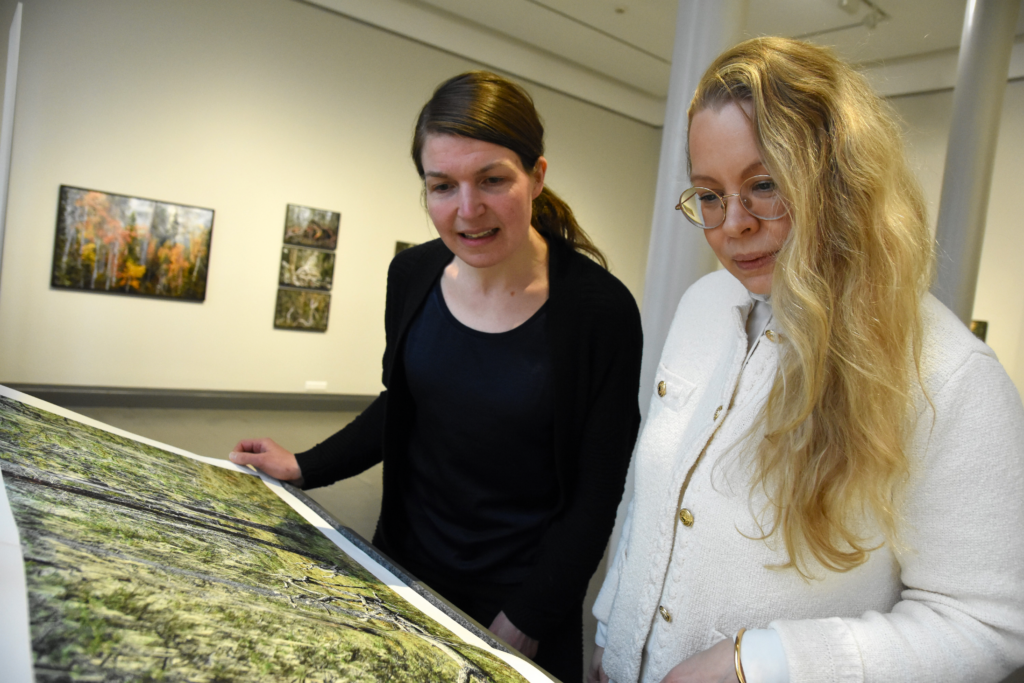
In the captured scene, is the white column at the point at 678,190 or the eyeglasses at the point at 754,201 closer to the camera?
the eyeglasses at the point at 754,201

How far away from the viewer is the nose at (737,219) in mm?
1010

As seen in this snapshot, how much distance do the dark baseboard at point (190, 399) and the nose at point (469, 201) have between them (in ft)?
23.0

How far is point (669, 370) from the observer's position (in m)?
1.44

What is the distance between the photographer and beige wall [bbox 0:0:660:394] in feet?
22.7

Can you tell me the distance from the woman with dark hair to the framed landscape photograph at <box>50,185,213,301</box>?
683 centimetres

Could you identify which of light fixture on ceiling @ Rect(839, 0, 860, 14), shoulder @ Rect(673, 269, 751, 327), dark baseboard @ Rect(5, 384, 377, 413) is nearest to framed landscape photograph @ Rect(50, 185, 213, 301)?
dark baseboard @ Rect(5, 384, 377, 413)

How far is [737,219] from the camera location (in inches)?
39.9

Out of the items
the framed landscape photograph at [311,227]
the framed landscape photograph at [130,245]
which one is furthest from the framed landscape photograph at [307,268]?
the framed landscape photograph at [130,245]

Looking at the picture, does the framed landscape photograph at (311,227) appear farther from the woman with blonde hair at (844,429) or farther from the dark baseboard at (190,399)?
the woman with blonde hair at (844,429)

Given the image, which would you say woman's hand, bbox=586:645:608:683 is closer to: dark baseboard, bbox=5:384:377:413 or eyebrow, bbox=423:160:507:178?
eyebrow, bbox=423:160:507:178

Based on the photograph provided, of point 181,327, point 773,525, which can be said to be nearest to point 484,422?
point 773,525

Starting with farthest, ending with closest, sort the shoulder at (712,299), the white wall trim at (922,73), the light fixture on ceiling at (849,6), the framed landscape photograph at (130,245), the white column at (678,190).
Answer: the white wall trim at (922,73) < the light fixture on ceiling at (849,6) < the framed landscape photograph at (130,245) < the white column at (678,190) < the shoulder at (712,299)

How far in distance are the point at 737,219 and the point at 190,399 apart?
7.92 meters

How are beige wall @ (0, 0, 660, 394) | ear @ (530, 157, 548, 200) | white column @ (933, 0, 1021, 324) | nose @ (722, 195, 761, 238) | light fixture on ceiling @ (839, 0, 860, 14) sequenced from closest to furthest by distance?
nose @ (722, 195, 761, 238) → ear @ (530, 157, 548, 200) → white column @ (933, 0, 1021, 324) → beige wall @ (0, 0, 660, 394) → light fixture on ceiling @ (839, 0, 860, 14)
